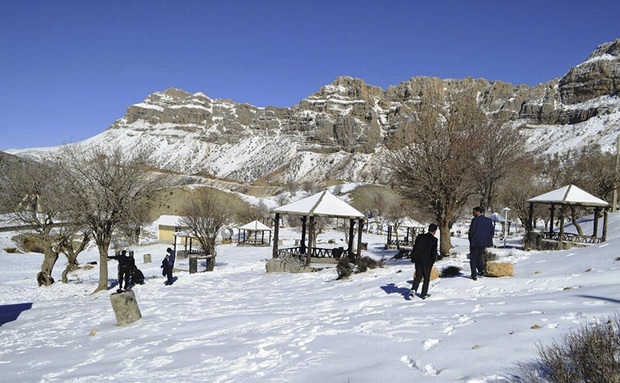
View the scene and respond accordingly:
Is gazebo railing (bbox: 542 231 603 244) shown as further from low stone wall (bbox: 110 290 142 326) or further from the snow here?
low stone wall (bbox: 110 290 142 326)

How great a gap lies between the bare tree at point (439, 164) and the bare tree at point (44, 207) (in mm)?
13031

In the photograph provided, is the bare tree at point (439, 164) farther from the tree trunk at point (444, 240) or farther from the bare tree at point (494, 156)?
the bare tree at point (494, 156)

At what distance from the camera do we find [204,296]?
12.8 m

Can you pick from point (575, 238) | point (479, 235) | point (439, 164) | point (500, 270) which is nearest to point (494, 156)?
point (575, 238)

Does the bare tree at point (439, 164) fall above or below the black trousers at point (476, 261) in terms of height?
above

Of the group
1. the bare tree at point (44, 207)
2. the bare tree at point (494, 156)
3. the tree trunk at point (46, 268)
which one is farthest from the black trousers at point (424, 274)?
the tree trunk at point (46, 268)

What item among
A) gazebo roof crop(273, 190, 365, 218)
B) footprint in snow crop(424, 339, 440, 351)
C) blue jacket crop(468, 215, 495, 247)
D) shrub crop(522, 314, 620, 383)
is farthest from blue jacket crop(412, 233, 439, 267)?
gazebo roof crop(273, 190, 365, 218)

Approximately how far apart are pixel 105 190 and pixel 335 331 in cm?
1277

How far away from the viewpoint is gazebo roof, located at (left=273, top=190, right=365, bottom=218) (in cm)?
1831

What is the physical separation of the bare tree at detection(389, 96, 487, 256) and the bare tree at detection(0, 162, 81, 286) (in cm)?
1303

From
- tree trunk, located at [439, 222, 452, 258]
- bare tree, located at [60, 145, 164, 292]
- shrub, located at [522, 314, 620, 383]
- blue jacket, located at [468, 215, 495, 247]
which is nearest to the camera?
shrub, located at [522, 314, 620, 383]

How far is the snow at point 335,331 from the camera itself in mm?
4938

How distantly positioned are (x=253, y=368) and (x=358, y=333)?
1711 millimetres

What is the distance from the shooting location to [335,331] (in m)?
6.70
